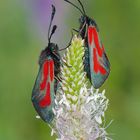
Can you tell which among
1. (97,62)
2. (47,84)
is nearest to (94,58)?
(97,62)

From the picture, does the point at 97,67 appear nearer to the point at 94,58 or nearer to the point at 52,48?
the point at 94,58

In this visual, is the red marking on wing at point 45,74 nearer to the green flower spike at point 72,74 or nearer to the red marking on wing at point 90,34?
the green flower spike at point 72,74

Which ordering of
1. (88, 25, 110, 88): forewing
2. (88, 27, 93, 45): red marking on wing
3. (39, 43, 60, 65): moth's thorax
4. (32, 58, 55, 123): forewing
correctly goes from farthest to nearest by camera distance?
1. (88, 27, 93, 45): red marking on wing
2. (39, 43, 60, 65): moth's thorax
3. (88, 25, 110, 88): forewing
4. (32, 58, 55, 123): forewing

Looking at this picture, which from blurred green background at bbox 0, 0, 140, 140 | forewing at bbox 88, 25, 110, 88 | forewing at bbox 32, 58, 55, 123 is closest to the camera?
forewing at bbox 32, 58, 55, 123

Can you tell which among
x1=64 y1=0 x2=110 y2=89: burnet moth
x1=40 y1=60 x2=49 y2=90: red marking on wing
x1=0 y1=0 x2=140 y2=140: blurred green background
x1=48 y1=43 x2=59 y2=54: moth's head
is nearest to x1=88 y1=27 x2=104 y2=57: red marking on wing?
x1=64 y1=0 x2=110 y2=89: burnet moth

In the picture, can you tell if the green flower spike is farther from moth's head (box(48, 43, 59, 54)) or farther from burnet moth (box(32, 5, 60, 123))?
moth's head (box(48, 43, 59, 54))

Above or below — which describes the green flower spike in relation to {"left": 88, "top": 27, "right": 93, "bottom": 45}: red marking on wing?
below
